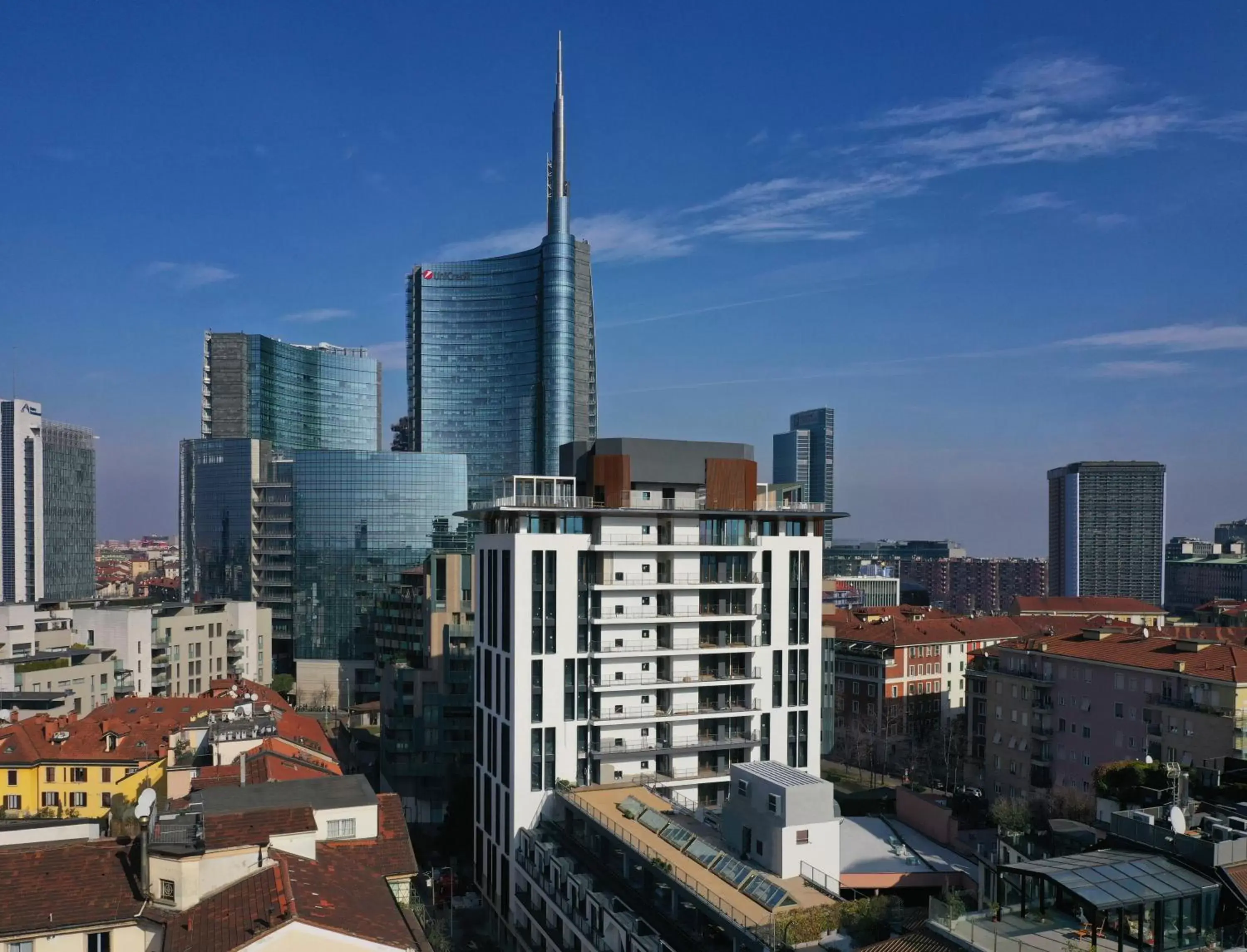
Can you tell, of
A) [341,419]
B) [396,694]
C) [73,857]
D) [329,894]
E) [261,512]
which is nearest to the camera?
[329,894]

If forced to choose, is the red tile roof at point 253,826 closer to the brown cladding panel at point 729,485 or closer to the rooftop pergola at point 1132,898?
the rooftop pergola at point 1132,898

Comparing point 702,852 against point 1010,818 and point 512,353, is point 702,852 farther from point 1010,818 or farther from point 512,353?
point 512,353

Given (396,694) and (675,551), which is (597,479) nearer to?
(675,551)

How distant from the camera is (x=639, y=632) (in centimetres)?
4822

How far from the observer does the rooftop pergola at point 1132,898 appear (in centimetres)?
1834

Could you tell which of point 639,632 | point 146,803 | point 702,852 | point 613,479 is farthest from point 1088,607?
point 146,803

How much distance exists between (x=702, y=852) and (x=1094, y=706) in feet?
127

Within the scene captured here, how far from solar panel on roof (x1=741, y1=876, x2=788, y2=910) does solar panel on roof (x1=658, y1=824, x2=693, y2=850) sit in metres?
4.34

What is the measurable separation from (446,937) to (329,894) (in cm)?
2395

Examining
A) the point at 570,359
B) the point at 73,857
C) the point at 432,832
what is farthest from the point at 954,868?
the point at 570,359

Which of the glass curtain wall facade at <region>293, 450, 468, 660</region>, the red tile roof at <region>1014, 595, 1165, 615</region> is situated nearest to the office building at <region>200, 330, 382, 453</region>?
the glass curtain wall facade at <region>293, 450, 468, 660</region>

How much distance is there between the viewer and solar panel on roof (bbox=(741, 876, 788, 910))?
89.2ft

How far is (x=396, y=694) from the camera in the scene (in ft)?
238

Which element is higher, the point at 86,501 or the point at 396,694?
the point at 86,501
